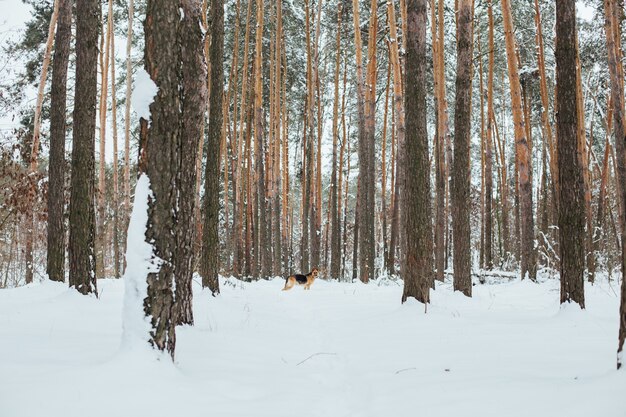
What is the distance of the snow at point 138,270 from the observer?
2913 mm

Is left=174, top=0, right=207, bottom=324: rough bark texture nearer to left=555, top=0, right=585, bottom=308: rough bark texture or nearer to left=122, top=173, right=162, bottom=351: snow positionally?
left=122, top=173, right=162, bottom=351: snow

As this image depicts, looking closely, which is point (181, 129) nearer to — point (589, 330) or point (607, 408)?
point (607, 408)

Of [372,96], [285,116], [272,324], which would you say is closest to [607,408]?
[272,324]

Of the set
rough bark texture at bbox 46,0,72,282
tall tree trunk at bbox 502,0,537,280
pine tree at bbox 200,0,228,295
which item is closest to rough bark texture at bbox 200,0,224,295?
→ pine tree at bbox 200,0,228,295

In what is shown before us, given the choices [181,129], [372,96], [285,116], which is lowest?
[181,129]

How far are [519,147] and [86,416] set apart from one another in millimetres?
11677

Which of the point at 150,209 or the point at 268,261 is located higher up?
the point at 150,209

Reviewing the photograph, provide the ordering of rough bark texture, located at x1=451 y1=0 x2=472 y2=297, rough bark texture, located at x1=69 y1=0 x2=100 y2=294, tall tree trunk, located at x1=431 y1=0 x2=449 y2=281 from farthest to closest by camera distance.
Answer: tall tree trunk, located at x1=431 y1=0 x2=449 y2=281
rough bark texture, located at x1=451 y1=0 x2=472 y2=297
rough bark texture, located at x1=69 y1=0 x2=100 y2=294

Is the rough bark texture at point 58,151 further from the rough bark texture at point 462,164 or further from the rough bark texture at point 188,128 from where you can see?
the rough bark texture at point 462,164

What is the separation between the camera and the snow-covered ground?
7.84 feet

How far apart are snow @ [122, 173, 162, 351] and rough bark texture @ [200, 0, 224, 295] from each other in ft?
14.1

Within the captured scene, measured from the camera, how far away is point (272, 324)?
19.7ft

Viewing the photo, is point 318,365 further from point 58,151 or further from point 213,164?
point 58,151

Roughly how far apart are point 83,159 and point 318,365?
4.46 m
